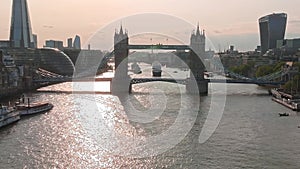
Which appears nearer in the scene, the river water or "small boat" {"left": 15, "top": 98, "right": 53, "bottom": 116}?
the river water

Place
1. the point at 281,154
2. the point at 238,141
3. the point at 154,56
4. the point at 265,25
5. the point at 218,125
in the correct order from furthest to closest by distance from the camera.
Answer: the point at 154,56, the point at 265,25, the point at 218,125, the point at 238,141, the point at 281,154

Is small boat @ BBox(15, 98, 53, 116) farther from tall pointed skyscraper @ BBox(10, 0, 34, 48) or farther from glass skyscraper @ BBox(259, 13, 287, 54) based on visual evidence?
glass skyscraper @ BBox(259, 13, 287, 54)

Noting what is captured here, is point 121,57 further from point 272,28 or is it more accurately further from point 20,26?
point 272,28

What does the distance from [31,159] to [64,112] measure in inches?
Answer: 232

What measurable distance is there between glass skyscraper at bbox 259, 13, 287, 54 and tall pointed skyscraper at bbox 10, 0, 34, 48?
2854 centimetres

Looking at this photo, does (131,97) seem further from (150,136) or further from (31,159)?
(31,159)

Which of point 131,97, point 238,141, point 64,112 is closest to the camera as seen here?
point 238,141

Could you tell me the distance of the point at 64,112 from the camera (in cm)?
1436

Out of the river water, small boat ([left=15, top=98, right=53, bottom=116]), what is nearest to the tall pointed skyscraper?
the river water

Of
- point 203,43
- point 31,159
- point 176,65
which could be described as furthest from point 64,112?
point 176,65

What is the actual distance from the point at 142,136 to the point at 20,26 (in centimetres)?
3080

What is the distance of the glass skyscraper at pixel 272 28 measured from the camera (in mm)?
53062

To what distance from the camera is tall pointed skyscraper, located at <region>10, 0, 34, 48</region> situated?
37250 mm

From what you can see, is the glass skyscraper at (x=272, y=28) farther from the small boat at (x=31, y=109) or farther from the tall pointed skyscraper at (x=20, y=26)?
the small boat at (x=31, y=109)
